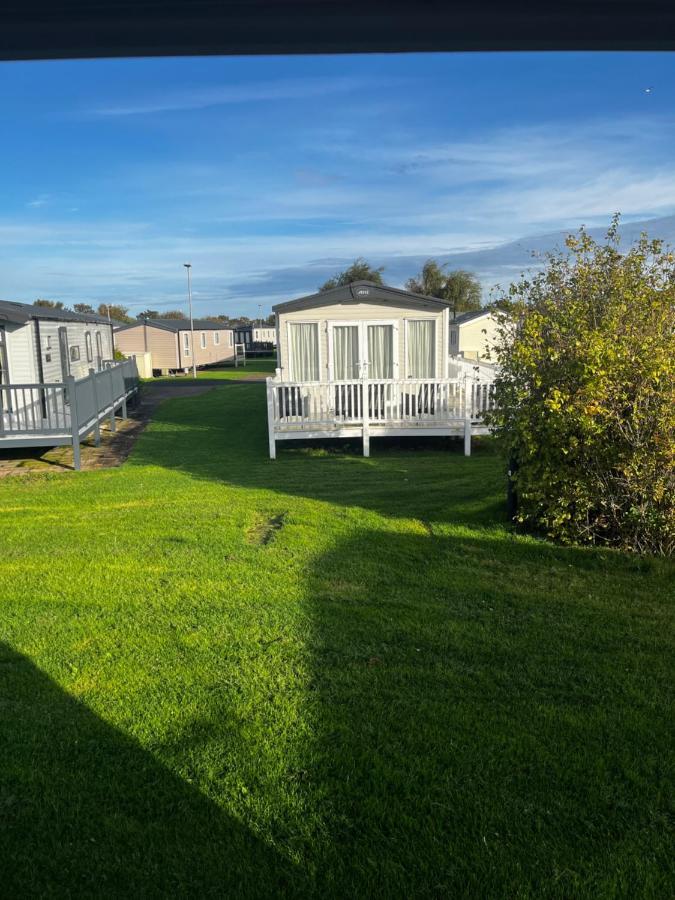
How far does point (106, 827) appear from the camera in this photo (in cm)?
269

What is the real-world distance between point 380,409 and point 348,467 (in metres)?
2.24

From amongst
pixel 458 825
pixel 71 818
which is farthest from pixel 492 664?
pixel 71 818

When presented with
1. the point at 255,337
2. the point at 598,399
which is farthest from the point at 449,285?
the point at 598,399

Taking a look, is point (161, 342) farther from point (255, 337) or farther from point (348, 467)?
point (348, 467)

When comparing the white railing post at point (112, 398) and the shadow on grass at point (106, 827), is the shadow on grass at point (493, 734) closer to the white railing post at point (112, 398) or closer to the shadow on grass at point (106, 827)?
the shadow on grass at point (106, 827)

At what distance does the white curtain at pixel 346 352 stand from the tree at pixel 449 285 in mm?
41233

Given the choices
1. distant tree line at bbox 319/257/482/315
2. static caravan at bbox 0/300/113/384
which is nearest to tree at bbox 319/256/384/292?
distant tree line at bbox 319/257/482/315

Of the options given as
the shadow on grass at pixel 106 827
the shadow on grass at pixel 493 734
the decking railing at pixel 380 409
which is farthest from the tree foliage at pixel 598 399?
the decking railing at pixel 380 409

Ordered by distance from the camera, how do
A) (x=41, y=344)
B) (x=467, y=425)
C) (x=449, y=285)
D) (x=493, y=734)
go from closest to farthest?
(x=493, y=734) → (x=467, y=425) → (x=41, y=344) → (x=449, y=285)

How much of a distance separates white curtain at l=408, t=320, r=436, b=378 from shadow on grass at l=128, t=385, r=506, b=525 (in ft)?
5.38

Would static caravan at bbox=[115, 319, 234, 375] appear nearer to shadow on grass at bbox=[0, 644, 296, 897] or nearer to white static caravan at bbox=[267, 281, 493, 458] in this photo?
white static caravan at bbox=[267, 281, 493, 458]

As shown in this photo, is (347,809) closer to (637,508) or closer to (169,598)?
(169,598)

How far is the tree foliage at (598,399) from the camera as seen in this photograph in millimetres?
5785

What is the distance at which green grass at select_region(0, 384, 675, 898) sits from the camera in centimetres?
252
